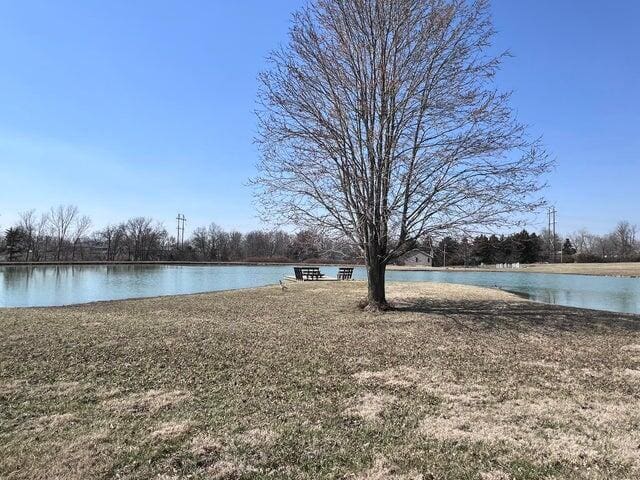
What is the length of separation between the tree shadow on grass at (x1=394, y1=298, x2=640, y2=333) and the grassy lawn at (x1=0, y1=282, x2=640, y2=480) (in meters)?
0.36

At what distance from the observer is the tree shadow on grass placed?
394 inches

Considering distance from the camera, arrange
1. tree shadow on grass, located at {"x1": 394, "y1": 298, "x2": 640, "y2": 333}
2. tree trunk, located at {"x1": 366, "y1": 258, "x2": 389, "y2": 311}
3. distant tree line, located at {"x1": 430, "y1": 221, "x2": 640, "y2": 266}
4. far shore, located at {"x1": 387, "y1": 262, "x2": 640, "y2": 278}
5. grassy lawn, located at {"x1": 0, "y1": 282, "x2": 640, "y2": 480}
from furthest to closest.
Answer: distant tree line, located at {"x1": 430, "y1": 221, "x2": 640, "y2": 266}, far shore, located at {"x1": 387, "y1": 262, "x2": 640, "y2": 278}, tree trunk, located at {"x1": 366, "y1": 258, "x2": 389, "y2": 311}, tree shadow on grass, located at {"x1": 394, "y1": 298, "x2": 640, "y2": 333}, grassy lawn, located at {"x1": 0, "y1": 282, "x2": 640, "y2": 480}

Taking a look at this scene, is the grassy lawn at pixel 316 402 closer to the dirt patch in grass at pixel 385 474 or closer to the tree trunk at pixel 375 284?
the dirt patch in grass at pixel 385 474

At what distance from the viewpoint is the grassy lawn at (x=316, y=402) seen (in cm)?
349

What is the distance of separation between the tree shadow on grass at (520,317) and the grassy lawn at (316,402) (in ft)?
1.17

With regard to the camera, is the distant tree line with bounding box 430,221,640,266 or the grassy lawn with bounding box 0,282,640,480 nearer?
the grassy lawn with bounding box 0,282,640,480

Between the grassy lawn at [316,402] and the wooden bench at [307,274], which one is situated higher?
the wooden bench at [307,274]

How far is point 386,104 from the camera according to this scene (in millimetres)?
12070

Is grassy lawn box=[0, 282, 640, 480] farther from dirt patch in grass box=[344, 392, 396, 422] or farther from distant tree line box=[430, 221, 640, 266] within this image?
distant tree line box=[430, 221, 640, 266]

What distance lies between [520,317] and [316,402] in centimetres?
811

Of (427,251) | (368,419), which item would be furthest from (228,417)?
(427,251)

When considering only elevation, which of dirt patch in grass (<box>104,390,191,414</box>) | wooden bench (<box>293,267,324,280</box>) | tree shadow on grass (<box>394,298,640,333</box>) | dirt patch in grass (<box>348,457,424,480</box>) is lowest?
dirt patch in grass (<box>348,457,424,480</box>)

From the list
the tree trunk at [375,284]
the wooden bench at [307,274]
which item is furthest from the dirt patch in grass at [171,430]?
the wooden bench at [307,274]

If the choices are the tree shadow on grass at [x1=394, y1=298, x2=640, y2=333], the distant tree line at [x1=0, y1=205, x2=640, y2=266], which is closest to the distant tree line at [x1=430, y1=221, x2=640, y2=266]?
the distant tree line at [x1=0, y1=205, x2=640, y2=266]
